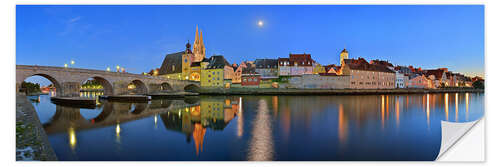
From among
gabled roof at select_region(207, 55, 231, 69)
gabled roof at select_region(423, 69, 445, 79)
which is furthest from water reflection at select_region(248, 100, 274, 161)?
gabled roof at select_region(423, 69, 445, 79)

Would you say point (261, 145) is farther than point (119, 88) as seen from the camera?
No

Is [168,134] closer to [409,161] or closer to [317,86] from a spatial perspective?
[409,161]

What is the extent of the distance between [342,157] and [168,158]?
4121 mm

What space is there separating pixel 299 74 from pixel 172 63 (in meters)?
29.5

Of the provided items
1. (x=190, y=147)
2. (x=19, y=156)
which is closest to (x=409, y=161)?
(x=190, y=147)

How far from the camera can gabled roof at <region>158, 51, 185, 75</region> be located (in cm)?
4984

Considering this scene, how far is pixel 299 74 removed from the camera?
39.3 metres

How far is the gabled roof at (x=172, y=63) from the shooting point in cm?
4984

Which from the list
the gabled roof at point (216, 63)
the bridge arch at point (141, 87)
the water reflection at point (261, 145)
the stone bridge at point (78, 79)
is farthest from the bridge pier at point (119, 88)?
the water reflection at point (261, 145)

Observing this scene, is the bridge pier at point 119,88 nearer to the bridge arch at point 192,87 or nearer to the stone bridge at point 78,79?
the stone bridge at point 78,79

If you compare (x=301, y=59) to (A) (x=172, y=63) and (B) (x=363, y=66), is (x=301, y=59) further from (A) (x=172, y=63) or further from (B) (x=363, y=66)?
(A) (x=172, y=63)

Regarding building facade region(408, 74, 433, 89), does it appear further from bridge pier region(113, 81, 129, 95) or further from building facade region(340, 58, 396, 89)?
bridge pier region(113, 81, 129, 95)

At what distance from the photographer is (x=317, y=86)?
34281 mm

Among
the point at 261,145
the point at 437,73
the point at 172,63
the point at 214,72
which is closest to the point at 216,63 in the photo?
the point at 214,72
